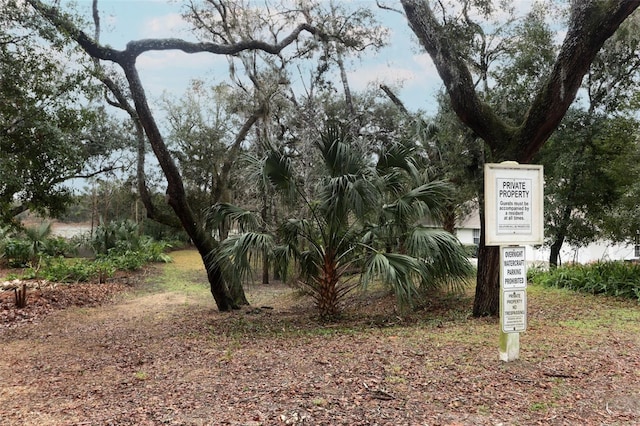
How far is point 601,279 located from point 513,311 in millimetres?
6389

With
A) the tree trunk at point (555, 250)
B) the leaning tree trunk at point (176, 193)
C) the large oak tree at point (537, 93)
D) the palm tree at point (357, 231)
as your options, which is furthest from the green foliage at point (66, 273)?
the tree trunk at point (555, 250)

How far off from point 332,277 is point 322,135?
2.23 meters

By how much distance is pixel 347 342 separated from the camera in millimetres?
5320

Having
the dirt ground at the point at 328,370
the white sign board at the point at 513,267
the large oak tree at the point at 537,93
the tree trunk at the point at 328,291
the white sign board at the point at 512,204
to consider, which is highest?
the large oak tree at the point at 537,93

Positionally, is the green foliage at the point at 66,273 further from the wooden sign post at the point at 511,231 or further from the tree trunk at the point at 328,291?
the wooden sign post at the point at 511,231

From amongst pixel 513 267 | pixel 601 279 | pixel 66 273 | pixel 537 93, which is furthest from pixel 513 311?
pixel 66 273

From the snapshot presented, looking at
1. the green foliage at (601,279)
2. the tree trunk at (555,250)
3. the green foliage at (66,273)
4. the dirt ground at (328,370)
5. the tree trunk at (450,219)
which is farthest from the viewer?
the green foliage at (66,273)

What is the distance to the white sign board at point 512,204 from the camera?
4.09m

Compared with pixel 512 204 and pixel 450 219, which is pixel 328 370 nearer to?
pixel 512 204

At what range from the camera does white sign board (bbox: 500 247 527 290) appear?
4.13m

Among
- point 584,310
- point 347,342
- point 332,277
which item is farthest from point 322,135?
point 584,310

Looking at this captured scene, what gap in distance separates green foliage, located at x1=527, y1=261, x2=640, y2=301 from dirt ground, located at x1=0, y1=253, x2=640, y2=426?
2.52 feet

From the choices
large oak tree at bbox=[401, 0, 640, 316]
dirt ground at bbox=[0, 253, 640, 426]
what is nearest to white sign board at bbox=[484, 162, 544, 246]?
dirt ground at bbox=[0, 253, 640, 426]

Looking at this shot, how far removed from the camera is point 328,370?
159 inches
